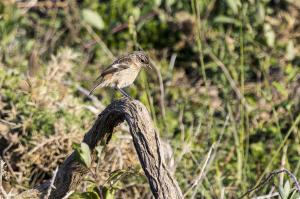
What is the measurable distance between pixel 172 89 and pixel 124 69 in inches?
84.6

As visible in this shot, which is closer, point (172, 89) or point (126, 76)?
point (126, 76)

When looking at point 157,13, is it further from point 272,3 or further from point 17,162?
point 17,162

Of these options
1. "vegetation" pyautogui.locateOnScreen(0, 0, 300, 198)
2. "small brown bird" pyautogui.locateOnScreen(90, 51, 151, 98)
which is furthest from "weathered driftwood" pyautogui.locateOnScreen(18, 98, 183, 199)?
"small brown bird" pyautogui.locateOnScreen(90, 51, 151, 98)

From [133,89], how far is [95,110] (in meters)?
1.18

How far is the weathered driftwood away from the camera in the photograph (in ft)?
11.4

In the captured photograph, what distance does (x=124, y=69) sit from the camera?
5.10 metres

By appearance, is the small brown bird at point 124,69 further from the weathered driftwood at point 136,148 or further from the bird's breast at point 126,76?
the weathered driftwood at point 136,148

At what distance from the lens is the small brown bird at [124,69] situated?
199 inches

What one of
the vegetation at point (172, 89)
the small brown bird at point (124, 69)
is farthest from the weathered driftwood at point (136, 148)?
the small brown bird at point (124, 69)

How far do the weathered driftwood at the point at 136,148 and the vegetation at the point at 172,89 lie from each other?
0.14 meters

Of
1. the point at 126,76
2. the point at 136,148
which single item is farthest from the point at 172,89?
the point at 136,148

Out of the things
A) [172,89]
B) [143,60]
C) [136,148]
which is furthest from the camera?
[172,89]

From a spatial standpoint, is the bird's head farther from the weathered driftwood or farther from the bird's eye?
the weathered driftwood

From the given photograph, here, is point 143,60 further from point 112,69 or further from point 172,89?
point 172,89
